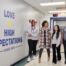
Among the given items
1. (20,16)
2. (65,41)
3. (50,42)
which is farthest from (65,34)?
(20,16)

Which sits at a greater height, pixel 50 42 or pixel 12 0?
pixel 12 0

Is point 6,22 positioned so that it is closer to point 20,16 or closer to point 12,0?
point 12,0

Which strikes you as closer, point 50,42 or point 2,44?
point 2,44

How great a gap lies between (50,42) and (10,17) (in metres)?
2.08

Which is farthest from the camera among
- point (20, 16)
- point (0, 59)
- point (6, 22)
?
point (20, 16)

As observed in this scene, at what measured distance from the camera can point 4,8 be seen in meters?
6.04

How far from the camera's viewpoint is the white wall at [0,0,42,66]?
19.5 feet

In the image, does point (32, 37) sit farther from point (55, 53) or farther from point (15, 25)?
point (55, 53)

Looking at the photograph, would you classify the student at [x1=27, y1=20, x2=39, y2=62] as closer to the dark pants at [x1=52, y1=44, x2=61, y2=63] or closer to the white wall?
the white wall

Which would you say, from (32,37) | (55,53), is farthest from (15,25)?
(55,53)

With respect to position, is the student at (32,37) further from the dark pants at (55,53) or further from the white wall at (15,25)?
the dark pants at (55,53)

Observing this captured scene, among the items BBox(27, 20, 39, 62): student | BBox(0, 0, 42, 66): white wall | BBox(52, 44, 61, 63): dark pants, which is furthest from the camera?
BBox(27, 20, 39, 62): student

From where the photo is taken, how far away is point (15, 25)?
7.29 meters

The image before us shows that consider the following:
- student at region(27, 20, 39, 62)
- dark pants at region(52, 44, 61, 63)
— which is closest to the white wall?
student at region(27, 20, 39, 62)
